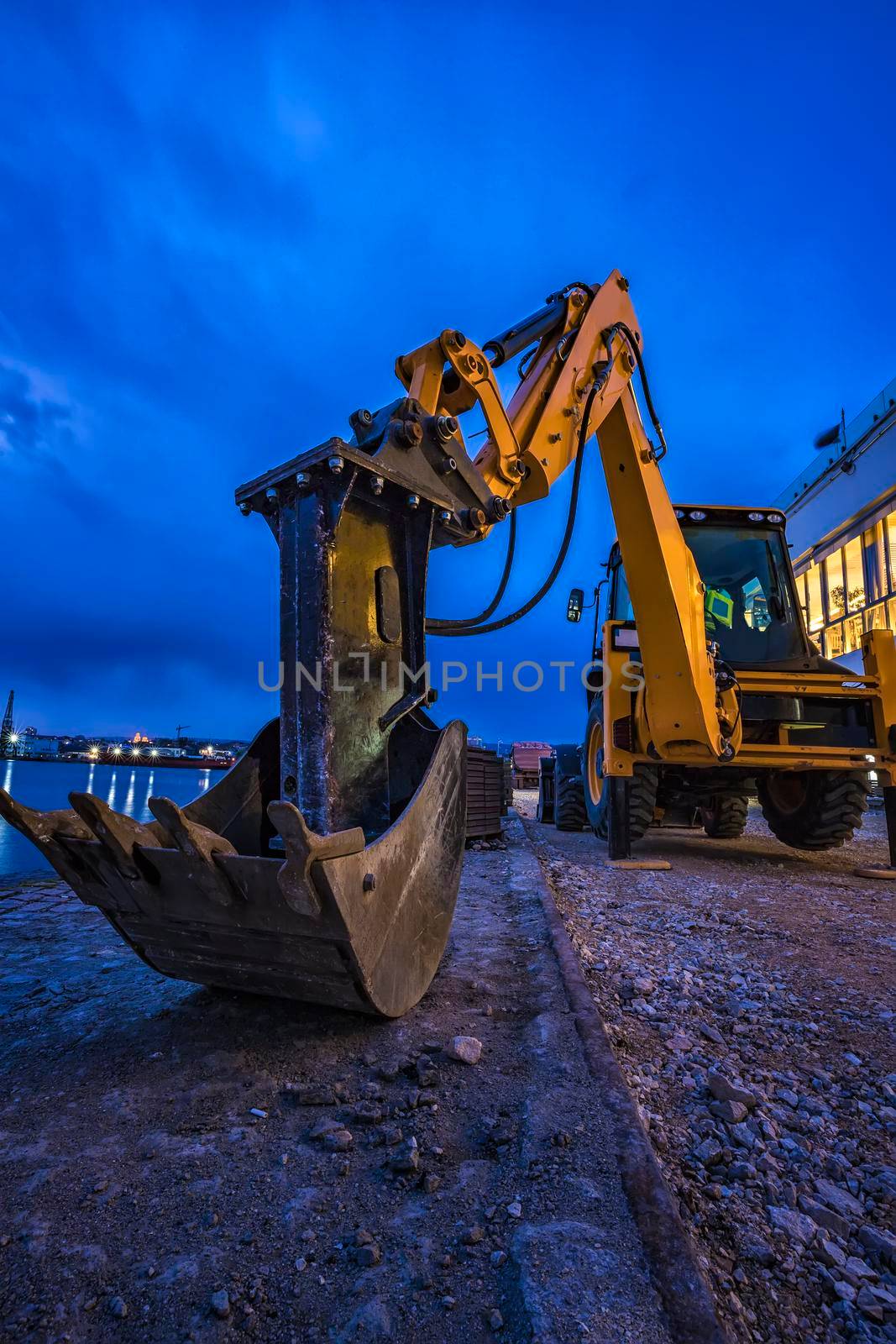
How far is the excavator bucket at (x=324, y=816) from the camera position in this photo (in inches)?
69.2

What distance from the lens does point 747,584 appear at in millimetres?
7285

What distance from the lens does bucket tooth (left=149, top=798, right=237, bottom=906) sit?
1.66 metres

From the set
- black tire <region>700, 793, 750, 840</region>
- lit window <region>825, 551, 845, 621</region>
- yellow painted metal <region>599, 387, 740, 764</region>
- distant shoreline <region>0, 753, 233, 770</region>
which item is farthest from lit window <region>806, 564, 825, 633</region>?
distant shoreline <region>0, 753, 233, 770</region>

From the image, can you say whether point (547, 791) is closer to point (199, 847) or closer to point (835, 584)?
point (199, 847)

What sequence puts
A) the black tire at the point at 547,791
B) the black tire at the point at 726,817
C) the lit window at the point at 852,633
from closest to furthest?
the black tire at the point at 726,817, the black tire at the point at 547,791, the lit window at the point at 852,633

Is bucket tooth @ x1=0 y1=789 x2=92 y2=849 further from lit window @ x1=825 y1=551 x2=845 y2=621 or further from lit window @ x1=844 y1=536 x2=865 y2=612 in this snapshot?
lit window @ x1=825 y1=551 x2=845 y2=621

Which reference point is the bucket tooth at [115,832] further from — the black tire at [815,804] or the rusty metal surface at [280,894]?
the black tire at [815,804]

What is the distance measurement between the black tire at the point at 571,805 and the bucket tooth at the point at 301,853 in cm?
883

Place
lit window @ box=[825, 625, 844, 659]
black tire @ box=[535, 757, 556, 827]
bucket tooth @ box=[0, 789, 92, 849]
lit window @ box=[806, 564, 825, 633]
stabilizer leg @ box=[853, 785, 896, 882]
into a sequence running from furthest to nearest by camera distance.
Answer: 1. lit window @ box=[806, 564, 825, 633]
2. lit window @ box=[825, 625, 844, 659]
3. black tire @ box=[535, 757, 556, 827]
4. stabilizer leg @ box=[853, 785, 896, 882]
5. bucket tooth @ box=[0, 789, 92, 849]

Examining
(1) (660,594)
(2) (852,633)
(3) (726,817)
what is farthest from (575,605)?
(2) (852,633)

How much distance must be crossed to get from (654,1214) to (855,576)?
2060 cm

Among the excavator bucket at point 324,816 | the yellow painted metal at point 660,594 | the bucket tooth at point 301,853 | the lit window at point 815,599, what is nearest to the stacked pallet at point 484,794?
the yellow painted metal at point 660,594

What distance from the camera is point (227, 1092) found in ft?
6.10

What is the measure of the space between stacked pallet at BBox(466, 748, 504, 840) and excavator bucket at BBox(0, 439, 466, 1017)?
4.79 metres
